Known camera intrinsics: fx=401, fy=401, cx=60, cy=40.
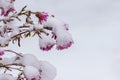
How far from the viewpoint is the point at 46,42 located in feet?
15.4

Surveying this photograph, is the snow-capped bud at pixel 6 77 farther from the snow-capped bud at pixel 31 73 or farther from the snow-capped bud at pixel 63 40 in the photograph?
the snow-capped bud at pixel 63 40

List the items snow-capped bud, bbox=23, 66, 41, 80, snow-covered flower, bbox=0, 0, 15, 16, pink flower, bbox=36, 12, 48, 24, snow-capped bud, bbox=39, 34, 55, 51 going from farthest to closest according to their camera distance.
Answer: snow-covered flower, bbox=0, 0, 15, 16, pink flower, bbox=36, 12, 48, 24, snow-capped bud, bbox=39, 34, 55, 51, snow-capped bud, bbox=23, 66, 41, 80

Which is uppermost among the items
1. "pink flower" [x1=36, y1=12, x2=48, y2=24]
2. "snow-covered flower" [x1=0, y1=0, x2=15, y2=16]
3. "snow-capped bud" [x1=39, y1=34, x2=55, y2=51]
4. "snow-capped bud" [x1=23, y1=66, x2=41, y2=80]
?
"snow-covered flower" [x1=0, y1=0, x2=15, y2=16]

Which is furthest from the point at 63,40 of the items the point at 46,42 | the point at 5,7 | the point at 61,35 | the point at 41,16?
the point at 5,7

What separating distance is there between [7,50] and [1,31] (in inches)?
19.1

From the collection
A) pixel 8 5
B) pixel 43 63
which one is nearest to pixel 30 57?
pixel 43 63

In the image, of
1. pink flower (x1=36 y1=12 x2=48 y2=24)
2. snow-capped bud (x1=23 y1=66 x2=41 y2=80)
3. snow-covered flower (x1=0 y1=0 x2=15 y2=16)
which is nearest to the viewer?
snow-capped bud (x1=23 y1=66 x2=41 y2=80)

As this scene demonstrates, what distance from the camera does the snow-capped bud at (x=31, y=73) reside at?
430 cm

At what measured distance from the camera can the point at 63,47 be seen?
14.5 feet

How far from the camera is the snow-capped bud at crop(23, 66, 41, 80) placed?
14.1 ft

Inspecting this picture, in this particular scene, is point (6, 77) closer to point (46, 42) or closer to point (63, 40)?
point (46, 42)

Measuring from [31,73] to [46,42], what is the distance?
1.76ft

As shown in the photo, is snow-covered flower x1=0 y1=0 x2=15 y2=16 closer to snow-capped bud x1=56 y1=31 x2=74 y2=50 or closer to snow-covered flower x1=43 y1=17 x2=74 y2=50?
snow-covered flower x1=43 y1=17 x2=74 y2=50

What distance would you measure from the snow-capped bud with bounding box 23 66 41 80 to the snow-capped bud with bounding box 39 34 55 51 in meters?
0.37
